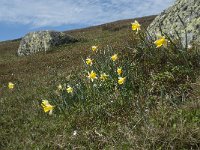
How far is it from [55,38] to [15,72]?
492 inches

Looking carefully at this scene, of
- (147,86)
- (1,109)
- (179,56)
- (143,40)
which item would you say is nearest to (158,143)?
(147,86)

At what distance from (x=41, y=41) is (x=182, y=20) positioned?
23.2 meters

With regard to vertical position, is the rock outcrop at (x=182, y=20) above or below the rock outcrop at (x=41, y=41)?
above

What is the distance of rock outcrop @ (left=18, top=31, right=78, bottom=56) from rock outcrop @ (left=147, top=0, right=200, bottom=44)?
66.2 ft

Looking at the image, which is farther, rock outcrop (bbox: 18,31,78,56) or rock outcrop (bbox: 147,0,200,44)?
rock outcrop (bbox: 18,31,78,56)

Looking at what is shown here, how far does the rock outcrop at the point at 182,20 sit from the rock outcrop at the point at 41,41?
66.2 ft

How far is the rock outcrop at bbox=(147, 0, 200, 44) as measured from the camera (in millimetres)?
8812

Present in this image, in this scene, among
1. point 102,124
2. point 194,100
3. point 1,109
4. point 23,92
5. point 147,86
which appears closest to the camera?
point 194,100

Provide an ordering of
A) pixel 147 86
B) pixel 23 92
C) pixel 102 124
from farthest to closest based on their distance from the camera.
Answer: pixel 23 92 → pixel 147 86 → pixel 102 124

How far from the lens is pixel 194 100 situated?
6070mm

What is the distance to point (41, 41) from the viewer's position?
3188cm

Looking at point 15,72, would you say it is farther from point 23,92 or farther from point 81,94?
point 81,94

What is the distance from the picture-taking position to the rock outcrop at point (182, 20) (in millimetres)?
8812

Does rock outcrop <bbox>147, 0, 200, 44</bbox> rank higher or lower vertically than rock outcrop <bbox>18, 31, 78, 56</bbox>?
higher
